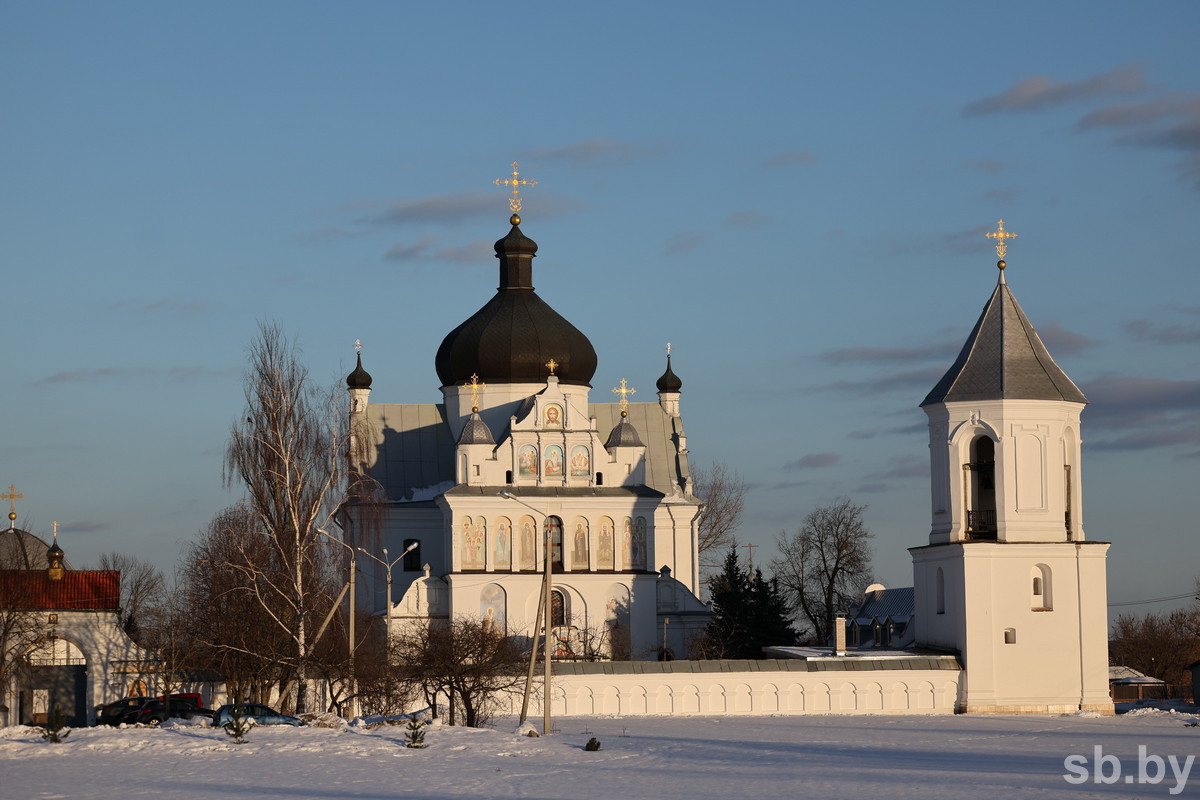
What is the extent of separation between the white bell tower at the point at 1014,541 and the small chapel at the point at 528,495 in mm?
11770

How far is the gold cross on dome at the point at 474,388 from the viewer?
197 ft

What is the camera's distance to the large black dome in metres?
62.1

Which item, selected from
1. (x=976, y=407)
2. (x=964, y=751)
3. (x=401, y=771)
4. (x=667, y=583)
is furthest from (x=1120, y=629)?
(x=401, y=771)

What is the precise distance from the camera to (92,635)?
5262cm

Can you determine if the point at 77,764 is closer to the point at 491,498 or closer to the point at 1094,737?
the point at 1094,737

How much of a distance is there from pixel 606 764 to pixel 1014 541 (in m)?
21.8

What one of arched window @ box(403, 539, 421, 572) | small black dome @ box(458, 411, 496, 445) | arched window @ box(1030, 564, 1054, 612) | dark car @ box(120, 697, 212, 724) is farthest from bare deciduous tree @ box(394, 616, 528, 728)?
arched window @ box(403, 539, 421, 572)

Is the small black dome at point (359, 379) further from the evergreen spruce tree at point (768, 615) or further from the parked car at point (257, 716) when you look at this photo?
the parked car at point (257, 716)

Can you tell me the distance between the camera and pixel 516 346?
204 ft

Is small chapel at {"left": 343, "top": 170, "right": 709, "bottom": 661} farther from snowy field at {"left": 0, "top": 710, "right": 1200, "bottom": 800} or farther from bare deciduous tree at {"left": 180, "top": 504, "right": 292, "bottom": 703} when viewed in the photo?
snowy field at {"left": 0, "top": 710, "right": 1200, "bottom": 800}

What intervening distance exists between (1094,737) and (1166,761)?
6.87m

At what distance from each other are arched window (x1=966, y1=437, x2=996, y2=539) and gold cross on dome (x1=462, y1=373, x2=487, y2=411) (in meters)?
17.7

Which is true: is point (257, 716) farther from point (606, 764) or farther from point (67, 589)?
point (67, 589)

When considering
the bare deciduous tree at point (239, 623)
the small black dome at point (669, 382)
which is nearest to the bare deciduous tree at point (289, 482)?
the bare deciduous tree at point (239, 623)
